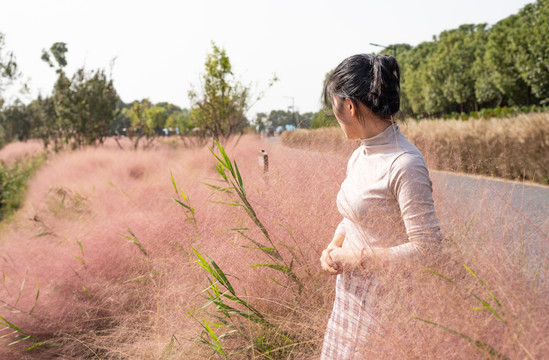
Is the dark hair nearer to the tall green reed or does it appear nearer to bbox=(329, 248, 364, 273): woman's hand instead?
bbox=(329, 248, 364, 273): woman's hand

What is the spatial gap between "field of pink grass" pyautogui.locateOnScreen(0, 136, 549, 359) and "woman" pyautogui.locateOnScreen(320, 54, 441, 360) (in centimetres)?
7

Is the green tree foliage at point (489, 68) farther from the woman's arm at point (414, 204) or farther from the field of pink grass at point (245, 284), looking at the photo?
the woman's arm at point (414, 204)

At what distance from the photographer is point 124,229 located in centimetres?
385

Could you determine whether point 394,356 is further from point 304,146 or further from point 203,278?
point 304,146

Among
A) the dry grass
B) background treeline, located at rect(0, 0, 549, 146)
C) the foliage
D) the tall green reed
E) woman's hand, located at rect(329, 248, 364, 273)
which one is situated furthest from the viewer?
background treeline, located at rect(0, 0, 549, 146)

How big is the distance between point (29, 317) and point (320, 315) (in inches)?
90.7

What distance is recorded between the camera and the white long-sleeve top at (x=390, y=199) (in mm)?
1215

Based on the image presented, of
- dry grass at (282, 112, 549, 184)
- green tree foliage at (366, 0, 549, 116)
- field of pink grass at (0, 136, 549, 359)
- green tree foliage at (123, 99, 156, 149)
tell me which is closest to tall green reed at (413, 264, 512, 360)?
field of pink grass at (0, 136, 549, 359)

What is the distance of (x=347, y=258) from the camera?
4.53 feet

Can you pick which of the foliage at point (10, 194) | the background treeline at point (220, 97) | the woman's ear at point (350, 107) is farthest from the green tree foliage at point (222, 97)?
the woman's ear at point (350, 107)

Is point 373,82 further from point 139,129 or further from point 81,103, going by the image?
point 139,129

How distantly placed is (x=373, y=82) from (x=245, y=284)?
161 centimetres

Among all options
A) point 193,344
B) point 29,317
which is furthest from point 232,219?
point 29,317

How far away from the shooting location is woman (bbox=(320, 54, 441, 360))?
122 centimetres
